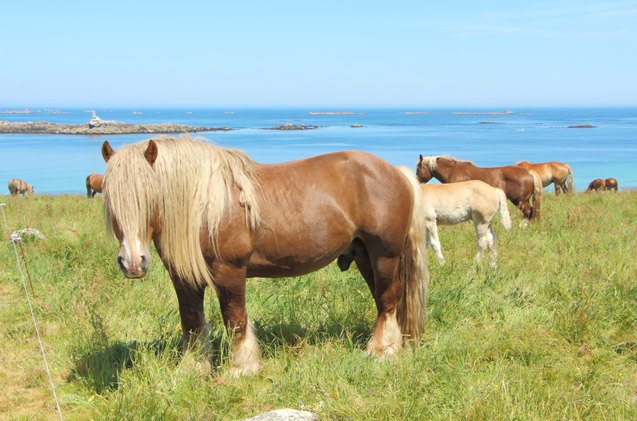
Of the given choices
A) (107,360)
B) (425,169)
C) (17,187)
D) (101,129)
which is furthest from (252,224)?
(101,129)

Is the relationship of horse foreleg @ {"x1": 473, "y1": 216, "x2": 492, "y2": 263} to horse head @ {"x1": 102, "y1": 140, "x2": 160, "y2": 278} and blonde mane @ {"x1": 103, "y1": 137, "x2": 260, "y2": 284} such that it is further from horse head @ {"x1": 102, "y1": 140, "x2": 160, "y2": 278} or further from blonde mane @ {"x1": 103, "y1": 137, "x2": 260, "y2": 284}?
horse head @ {"x1": 102, "y1": 140, "x2": 160, "y2": 278}

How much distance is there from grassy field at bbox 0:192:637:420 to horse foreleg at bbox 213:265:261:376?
130mm

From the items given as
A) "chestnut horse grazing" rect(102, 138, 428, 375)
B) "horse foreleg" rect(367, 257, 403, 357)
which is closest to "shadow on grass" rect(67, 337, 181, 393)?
"chestnut horse grazing" rect(102, 138, 428, 375)

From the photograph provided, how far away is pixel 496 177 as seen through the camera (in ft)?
40.0

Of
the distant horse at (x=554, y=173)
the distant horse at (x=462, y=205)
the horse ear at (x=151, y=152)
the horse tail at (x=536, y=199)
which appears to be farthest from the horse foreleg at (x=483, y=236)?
the distant horse at (x=554, y=173)

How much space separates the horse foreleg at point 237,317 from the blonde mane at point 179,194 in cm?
12

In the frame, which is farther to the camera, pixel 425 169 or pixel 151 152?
pixel 425 169

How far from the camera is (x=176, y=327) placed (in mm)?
5297

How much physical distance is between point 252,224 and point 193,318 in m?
0.89

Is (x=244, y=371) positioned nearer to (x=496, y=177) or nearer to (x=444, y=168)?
(x=444, y=168)

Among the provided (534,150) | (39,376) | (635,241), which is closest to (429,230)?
(635,241)

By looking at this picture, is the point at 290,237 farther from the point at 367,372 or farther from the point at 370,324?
the point at 370,324

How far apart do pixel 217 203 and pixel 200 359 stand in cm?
122

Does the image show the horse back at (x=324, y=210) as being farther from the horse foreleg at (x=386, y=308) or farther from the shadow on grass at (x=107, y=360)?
the shadow on grass at (x=107, y=360)
